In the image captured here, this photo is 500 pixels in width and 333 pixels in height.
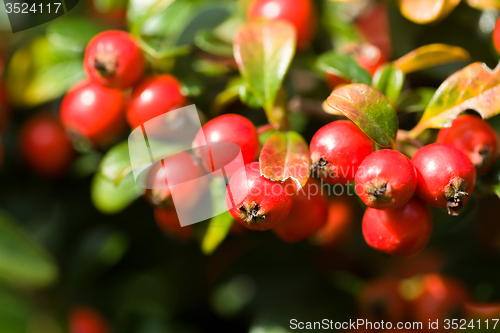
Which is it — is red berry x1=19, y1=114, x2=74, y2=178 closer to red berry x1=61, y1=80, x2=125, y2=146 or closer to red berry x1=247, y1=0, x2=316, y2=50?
red berry x1=61, y1=80, x2=125, y2=146

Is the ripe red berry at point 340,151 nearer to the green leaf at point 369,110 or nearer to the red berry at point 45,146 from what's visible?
the green leaf at point 369,110

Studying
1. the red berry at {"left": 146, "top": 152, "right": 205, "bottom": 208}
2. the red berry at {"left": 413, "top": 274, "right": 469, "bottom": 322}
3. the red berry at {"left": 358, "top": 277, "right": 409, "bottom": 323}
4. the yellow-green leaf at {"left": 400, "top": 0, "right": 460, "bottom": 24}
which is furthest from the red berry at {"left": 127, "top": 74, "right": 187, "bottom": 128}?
the red berry at {"left": 413, "top": 274, "right": 469, "bottom": 322}

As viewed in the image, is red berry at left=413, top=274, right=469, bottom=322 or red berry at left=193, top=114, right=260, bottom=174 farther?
red berry at left=413, top=274, right=469, bottom=322

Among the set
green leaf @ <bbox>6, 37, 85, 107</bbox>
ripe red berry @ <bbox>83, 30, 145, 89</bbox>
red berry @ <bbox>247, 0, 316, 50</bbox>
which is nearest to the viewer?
ripe red berry @ <bbox>83, 30, 145, 89</bbox>

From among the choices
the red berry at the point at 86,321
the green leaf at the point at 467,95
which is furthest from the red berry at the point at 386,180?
the red berry at the point at 86,321

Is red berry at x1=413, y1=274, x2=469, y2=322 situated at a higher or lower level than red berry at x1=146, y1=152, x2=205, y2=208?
lower

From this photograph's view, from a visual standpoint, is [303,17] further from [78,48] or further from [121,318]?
[121,318]
